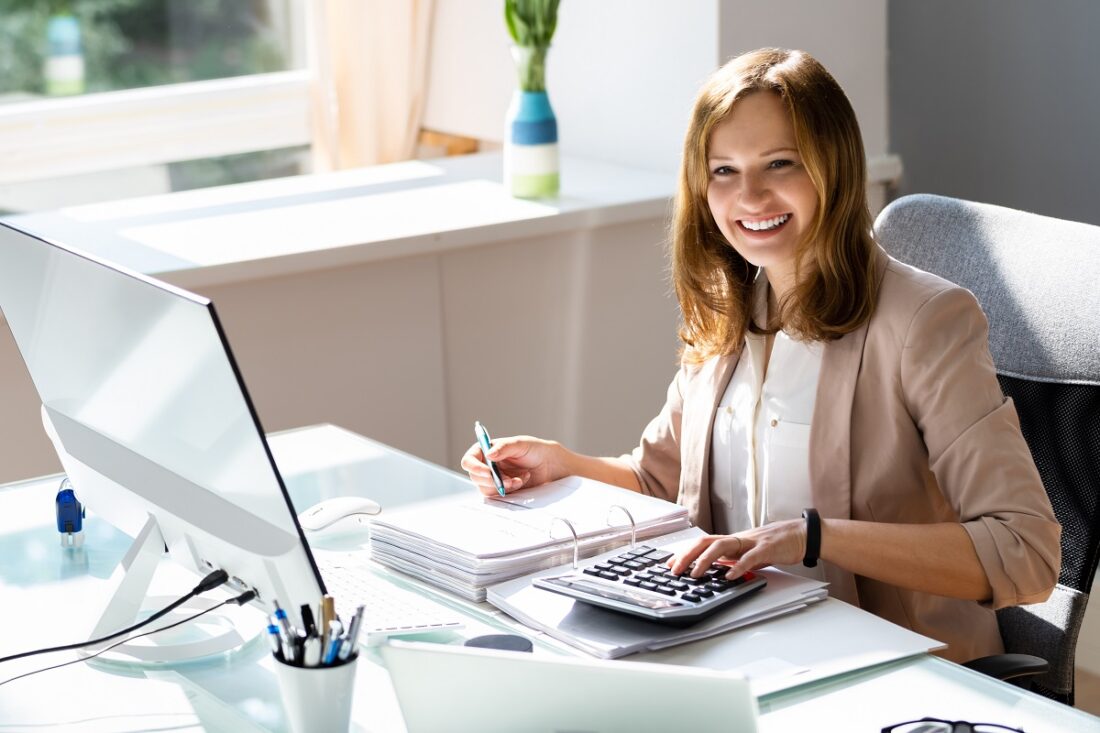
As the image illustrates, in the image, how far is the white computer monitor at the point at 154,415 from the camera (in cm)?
108

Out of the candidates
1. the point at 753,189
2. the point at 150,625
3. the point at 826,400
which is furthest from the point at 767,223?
the point at 150,625

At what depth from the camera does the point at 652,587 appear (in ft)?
4.18

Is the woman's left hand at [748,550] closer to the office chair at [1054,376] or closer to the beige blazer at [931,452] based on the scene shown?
the beige blazer at [931,452]

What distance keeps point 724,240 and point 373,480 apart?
1.73 feet

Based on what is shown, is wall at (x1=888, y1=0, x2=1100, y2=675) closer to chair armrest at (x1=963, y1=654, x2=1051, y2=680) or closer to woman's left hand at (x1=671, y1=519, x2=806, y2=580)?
chair armrest at (x1=963, y1=654, x2=1051, y2=680)

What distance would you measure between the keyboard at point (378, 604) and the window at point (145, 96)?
2039mm

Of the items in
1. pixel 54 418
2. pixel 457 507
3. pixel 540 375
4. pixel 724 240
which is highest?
pixel 724 240

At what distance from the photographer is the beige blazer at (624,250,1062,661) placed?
4.61 ft

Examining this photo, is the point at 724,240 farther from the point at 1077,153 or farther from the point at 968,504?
the point at 1077,153

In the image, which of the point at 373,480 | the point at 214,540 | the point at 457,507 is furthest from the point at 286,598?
the point at 373,480

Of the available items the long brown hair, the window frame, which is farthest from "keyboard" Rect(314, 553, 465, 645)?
the window frame

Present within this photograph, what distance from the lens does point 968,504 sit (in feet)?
4.67

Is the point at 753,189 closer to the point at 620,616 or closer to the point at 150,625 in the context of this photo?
the point at 620,616

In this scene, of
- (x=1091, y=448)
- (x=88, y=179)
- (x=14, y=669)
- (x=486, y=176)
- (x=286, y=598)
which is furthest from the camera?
(x=88, y=179)
